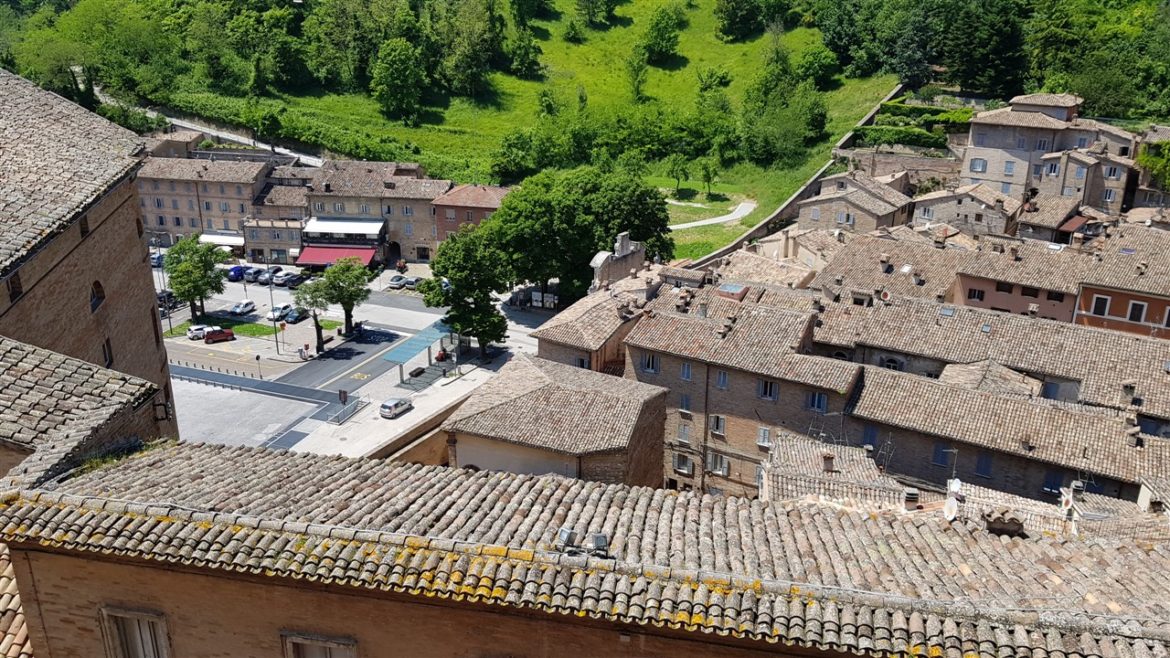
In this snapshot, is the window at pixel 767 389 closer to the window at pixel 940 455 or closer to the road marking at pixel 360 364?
the window at pixel 940 455

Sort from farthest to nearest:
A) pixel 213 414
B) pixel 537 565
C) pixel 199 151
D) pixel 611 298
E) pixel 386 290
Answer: pixel 199 151 → pixel 386 290 → pixel 213 414 → pixel 611 298 → pixel 537 565

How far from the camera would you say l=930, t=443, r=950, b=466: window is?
33.0 meters

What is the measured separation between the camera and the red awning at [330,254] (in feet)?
264

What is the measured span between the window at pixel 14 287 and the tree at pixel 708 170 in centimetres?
7632

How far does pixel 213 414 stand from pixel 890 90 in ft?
252

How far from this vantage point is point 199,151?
96875 mm

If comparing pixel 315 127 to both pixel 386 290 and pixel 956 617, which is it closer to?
pixel 386 290

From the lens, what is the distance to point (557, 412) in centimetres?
2852

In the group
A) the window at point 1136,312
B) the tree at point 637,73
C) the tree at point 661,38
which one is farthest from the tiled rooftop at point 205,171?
the window at point 1136,312

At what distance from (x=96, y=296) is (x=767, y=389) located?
24.3 meters

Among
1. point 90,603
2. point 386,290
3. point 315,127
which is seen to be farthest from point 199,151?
point 90,603

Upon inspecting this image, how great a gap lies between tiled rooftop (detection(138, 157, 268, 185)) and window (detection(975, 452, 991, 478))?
70.9 meters

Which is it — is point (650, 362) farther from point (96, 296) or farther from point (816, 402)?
point (96, 296)

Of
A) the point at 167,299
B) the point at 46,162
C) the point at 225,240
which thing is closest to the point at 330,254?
the point at 225,240
